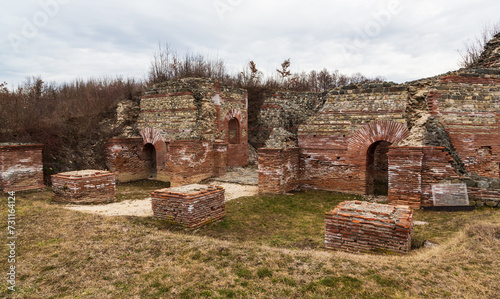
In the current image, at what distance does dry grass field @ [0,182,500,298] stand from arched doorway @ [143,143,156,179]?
7.07 meters

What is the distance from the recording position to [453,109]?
8.41m

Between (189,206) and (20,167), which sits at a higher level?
(20,167)

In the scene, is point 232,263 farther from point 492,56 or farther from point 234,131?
point 234,131

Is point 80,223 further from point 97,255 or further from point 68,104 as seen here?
point 68,104

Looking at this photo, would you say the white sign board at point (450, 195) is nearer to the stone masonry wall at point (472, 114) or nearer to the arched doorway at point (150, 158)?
the stone masonry wall at point (472, 114)

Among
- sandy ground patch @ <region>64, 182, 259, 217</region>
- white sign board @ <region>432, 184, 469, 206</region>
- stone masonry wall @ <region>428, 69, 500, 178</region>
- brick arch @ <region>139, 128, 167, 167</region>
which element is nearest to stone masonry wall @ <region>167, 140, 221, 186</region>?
brick arch @ <region>139, 128, 167, 167</region>

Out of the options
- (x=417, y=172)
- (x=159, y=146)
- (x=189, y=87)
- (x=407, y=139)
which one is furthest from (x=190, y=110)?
(x=417, y=172)

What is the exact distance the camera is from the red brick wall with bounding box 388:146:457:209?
23.9 feet

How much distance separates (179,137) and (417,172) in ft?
28.4

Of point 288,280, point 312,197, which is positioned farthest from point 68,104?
point 288,280

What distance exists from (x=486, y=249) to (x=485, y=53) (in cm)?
911

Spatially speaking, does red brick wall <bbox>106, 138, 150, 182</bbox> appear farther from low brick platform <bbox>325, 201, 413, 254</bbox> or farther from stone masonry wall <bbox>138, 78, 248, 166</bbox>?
low brick platform <bbox>325, 201, 413, 254</bbox>

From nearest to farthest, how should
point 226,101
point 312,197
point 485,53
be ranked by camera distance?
point 312,197 < point 485,53 < point 226,101

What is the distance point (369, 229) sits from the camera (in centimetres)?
467
